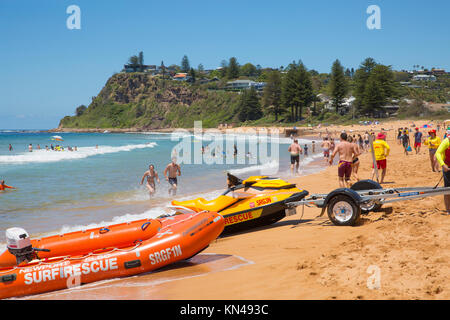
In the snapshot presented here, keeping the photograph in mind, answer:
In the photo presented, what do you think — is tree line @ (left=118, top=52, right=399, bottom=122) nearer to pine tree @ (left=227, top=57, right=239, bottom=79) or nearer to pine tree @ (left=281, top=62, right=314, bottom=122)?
pine tree @ (left=281, top=62, right=314, bottom=122)

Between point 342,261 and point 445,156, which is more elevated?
point 445,156

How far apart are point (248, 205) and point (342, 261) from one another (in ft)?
10.1

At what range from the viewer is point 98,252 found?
5.95m

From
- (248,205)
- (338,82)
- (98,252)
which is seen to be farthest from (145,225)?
(338,82)

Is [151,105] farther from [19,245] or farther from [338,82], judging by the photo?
A: [19,245]

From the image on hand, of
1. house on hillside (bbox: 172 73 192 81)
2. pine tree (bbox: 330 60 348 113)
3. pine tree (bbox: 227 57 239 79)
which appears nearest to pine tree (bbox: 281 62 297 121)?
pine tree (bbox: 330 60 348 113)

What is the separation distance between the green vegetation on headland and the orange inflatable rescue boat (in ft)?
201

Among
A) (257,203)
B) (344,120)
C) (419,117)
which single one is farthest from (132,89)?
(257,203)

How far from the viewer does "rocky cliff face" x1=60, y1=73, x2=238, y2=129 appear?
13900 cm

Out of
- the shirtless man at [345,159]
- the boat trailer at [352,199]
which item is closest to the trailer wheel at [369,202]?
the boat trailer at [352,199]

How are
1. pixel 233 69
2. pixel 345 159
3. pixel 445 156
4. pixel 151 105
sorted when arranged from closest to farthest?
1. pixel 445 156
2. pixel 345 159
3. pixel 151 105
4. pixel 233 69

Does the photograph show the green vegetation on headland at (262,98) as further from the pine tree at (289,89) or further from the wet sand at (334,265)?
the wet sand at (334,265)

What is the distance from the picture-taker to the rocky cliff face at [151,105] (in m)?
139

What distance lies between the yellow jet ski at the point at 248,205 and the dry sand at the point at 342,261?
39cm
